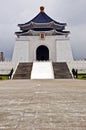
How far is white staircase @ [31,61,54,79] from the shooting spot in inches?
1111

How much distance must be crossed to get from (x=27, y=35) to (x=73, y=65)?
11.1 m

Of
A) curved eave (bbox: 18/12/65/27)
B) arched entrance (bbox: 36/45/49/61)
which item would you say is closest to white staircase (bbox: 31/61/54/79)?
arched entrance (bbox: 36/45/49/61)

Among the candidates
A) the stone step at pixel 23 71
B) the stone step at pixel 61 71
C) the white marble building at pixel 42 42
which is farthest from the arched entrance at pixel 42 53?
the stone step at pixel 61 71

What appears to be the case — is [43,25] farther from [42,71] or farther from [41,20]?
[42,71]

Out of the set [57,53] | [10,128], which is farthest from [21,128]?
[57,53]

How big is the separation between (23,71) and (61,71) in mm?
4438

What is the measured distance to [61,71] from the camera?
98.6 ft

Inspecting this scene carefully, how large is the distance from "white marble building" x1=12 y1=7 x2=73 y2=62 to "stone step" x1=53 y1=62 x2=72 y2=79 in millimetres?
7028

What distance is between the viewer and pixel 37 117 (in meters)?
5.23

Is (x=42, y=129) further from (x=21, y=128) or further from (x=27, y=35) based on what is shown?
(x=27, y=35)

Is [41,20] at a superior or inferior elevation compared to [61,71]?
superior

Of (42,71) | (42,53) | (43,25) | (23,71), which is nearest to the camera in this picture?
(23,71)

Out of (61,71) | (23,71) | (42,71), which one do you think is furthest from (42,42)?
(61,71)

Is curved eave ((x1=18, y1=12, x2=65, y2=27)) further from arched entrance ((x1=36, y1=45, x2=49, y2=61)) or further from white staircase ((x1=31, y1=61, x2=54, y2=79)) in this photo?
white staircase ((x1=31, y1=61, x2=54, y2=79))
